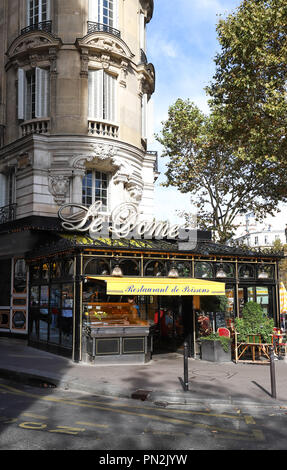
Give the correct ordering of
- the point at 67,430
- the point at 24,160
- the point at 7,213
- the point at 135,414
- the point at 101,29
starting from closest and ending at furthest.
A: the point at 67,430
the point at 135,414
the point at 24,160
the point at 7,213
the point at 101,29

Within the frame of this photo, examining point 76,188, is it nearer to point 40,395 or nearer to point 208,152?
point 208,152

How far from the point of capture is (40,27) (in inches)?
847

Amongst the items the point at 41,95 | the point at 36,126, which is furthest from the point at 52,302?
the point at 41,95

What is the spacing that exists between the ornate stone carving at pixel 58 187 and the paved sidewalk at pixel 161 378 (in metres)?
7.49

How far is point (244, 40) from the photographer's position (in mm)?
17297

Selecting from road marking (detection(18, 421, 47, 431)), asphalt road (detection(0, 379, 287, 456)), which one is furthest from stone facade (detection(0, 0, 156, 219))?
road marking (detection(18, 421, 47, 431))

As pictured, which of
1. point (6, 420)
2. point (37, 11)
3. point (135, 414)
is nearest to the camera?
point (6, 420)

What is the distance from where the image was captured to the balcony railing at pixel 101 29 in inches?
839

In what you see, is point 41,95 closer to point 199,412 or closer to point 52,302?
point 52,302

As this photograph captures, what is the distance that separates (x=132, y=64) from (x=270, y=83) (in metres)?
8.34

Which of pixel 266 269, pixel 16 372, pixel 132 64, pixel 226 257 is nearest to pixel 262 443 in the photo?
pixel 16 372

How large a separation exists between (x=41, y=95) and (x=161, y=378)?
49.0 feet

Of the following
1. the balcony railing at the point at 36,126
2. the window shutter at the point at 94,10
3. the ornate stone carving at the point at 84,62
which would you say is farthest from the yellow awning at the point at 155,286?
the window shutter at the point at 94,10

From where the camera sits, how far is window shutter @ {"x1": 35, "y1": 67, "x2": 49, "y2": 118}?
20938 millimetres
